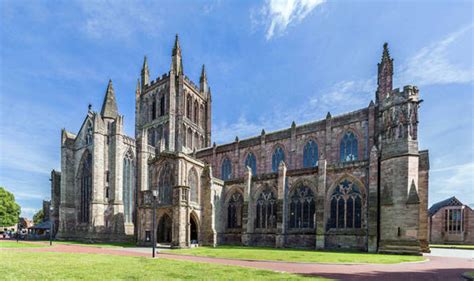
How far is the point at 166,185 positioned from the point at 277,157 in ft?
55.7

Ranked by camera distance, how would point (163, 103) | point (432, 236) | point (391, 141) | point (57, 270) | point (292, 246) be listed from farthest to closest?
point (163, 103) < point (432, 236) < point (292, 246) < point (391, 141) < point (57, 270)

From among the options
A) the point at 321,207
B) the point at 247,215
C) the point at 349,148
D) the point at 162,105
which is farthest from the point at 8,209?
the point at 349,148

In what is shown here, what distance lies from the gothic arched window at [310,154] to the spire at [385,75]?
32.3 feet

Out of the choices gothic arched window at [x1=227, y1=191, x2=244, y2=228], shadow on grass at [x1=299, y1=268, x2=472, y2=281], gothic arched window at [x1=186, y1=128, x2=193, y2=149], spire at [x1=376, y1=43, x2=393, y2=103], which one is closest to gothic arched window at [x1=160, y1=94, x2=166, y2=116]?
gothic arched window at [x1=186, y1=128, x2=193, y2=149]

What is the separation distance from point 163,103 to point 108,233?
1088 inches

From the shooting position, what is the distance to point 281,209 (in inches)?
1201

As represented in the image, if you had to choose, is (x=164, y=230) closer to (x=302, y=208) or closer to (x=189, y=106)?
(x=302, y=208)

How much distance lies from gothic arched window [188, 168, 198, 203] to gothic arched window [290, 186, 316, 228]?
11.6 metres

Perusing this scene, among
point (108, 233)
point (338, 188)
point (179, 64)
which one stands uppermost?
point (179, 64)

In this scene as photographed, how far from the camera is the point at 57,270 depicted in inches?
466

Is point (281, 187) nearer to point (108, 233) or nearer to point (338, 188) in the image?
point (338, 188)

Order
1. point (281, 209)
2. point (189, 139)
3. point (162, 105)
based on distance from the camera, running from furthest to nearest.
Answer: point (162, 105)
point (189, 139)
point (281, 209)

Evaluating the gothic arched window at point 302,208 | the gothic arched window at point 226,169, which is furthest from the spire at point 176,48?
the gothic arched window at point 302,208

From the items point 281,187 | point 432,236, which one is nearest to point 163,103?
point 281,187
